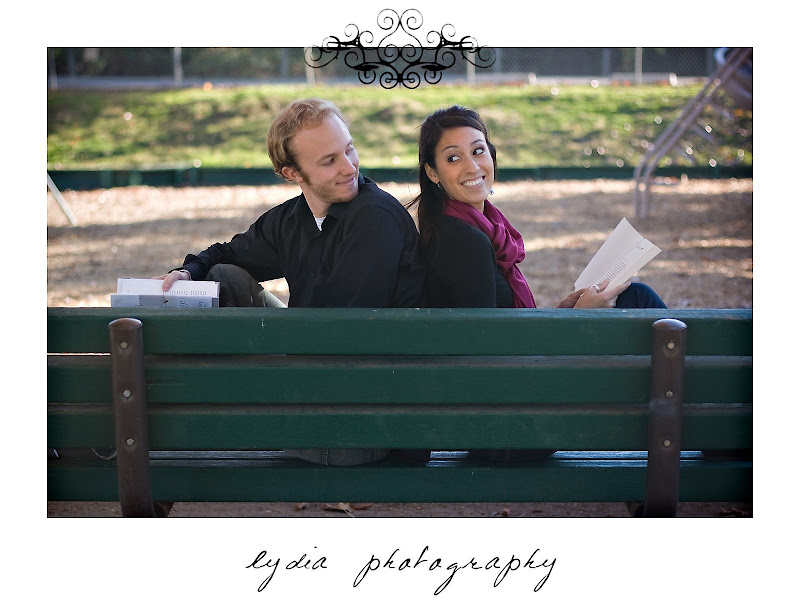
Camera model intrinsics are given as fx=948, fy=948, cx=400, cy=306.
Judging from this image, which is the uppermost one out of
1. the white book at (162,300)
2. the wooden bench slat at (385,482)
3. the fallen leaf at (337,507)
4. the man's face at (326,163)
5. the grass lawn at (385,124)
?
the grass lawn at (385,124)

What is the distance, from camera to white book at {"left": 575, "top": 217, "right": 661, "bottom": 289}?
295 centimetres

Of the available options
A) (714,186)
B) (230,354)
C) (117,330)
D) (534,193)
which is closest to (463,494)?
(230,354)

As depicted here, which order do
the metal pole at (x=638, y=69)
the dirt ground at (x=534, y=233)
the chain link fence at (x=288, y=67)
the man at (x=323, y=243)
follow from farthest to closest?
the chain link fence at (x=288, y=67) < the metal pole at (x=638, y=69) < the dirt ground at (x=534, y=233) < the man at (x=323, y=243)

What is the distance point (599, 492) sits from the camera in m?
2.39

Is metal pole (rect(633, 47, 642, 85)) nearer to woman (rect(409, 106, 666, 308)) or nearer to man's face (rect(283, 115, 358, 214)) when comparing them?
woman (rect(409, 106, 666, 308))

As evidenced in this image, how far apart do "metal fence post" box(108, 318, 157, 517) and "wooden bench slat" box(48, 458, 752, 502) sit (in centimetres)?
10

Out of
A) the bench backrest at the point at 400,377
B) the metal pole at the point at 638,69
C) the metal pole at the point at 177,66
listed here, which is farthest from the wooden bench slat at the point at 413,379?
the metal pole at the point at 177,66

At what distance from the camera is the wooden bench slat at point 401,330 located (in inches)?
85.6

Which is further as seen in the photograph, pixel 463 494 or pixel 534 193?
pixel 534 193

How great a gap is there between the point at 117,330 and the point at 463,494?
37.1 inches

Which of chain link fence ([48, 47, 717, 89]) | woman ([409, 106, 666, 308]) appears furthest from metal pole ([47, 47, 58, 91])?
woman ([409, 106, 666, 308])

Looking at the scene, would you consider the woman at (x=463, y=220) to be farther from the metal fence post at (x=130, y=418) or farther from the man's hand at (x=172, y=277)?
the metal fence post at (x=130, y=418)

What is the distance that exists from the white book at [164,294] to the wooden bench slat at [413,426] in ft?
1.84
